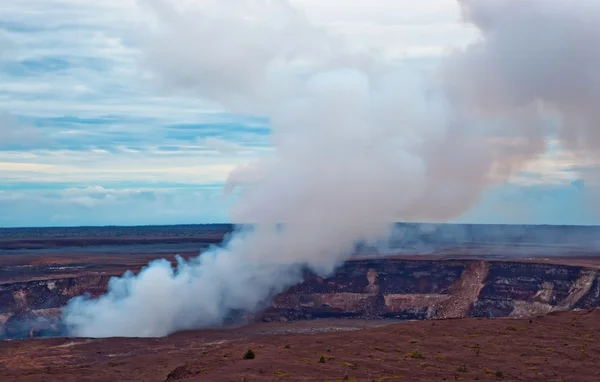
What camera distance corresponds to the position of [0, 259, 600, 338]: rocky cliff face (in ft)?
246

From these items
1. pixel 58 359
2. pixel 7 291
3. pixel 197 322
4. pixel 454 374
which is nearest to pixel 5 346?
pixel 58 359

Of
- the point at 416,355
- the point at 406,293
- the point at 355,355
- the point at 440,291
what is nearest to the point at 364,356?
the point at 355,355

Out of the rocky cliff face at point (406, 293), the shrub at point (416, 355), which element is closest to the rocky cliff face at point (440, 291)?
the rocky cliff face at point (406, 293)

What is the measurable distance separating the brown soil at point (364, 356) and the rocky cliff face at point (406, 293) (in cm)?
1950

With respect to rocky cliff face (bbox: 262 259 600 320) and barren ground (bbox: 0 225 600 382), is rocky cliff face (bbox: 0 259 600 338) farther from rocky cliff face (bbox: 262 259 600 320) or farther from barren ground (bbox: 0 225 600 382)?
barren ground (bbox: 0 225 600 382)

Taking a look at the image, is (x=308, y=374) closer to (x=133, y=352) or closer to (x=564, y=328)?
(x=564, y=328)

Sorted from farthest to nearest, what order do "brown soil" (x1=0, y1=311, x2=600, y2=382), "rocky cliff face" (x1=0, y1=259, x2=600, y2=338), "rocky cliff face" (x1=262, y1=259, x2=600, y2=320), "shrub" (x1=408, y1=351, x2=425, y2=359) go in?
"rocky cliff face" (x1=262, y1=259, x2=600, y2=320) → "rocky cliff face" (x1=0, y1=259, x2=600, y2=338) → "shrub" (x1=408, y1=351, x2=425, y2=359) → "brown soil" (x1=0, y1=311, x2=600, y2=382)

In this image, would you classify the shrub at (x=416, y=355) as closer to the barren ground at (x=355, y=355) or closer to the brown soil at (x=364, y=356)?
the barren ground at (x=355, y=355)

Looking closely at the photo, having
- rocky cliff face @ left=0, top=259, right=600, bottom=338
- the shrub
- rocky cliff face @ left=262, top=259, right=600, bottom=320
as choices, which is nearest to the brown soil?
the shrub

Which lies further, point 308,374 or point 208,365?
point 208,365

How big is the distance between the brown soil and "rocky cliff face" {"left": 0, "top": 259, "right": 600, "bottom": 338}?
64.0ft

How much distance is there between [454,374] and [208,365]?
10897mm

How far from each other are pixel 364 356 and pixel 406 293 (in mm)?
48648

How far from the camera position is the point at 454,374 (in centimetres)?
3269
